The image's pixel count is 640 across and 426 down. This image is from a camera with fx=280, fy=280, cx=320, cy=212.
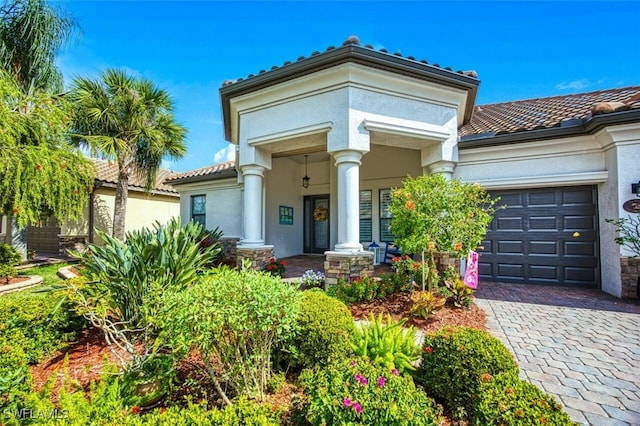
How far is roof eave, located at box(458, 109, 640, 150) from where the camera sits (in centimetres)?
609

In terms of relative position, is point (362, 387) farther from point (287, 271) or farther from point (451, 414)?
point (287, 271)

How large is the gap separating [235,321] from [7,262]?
10635 millimetres

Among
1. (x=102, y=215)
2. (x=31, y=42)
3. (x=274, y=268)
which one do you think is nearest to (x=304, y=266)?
(x=274, y=268)

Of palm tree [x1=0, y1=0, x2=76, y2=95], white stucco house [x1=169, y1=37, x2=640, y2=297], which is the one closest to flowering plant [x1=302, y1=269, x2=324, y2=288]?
white stucco house [x1=169, y1=37, x2=640, y2=297]

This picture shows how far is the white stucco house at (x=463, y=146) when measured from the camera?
6301mm

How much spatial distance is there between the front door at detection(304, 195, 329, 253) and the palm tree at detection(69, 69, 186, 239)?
6.45 metres

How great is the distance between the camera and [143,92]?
1090 centimetres

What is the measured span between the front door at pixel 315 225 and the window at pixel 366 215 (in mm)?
2022

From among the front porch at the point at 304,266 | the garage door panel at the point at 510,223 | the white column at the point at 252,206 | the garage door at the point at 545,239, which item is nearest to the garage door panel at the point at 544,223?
the garage door at the point at 545,239

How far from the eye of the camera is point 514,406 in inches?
76.1

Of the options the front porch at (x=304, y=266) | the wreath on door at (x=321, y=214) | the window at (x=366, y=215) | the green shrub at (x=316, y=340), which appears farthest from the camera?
the wreath on door at (x=321, y=214)

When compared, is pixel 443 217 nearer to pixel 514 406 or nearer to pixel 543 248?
pixel 514 406

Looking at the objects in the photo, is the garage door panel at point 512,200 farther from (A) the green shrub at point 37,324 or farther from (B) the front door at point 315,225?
(A) the green shrub at point 37,324

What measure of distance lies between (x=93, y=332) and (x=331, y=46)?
7080 millimetres
